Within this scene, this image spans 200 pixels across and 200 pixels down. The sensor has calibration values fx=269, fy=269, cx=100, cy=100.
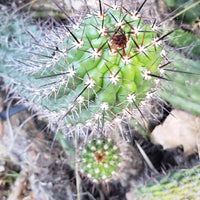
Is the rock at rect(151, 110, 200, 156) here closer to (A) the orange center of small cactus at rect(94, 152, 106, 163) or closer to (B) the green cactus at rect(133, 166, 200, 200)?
(B) the green cactus at rect(133, 166, 200, 200)

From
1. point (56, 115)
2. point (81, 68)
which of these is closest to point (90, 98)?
point (81, 68)

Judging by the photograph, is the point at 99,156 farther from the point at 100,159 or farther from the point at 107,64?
the point at 107,64

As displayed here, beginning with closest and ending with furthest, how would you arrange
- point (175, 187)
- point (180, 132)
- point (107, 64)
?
1. point (107, 64)
2. point (175, 187)
3. point (180, 132)

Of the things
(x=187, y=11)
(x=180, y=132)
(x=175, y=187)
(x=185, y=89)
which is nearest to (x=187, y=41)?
(x=187, y=11)

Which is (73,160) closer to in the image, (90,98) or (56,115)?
(56,115)

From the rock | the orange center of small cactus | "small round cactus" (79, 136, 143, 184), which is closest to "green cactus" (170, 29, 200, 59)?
the rock
